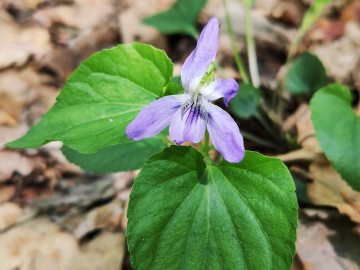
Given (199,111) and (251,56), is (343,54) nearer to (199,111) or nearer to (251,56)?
(251,56)

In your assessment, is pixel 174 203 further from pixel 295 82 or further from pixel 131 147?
pixel 295 82

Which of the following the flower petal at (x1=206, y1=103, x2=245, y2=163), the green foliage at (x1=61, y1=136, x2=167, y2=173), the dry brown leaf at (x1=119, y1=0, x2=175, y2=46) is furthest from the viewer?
the dry brown leaf at (x1=119, y1=0, x2=175, y2=46)

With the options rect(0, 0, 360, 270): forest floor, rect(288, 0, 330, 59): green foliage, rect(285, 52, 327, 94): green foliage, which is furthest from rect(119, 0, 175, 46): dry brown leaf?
rect(285, 52, 327, 94): green foliage

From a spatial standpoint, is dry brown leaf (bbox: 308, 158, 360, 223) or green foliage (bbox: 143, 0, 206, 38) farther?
green foliage (bbox: 143, 0, 206, 38)

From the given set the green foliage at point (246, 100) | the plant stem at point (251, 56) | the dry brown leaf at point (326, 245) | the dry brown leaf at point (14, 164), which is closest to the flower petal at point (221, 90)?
the dry brown leaf at point (326, 245)

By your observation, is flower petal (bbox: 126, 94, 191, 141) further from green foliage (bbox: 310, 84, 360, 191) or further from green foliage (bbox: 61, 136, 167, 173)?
green foliage (bbox: 310, 84, 360, 191)

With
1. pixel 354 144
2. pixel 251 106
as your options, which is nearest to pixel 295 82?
pixel 251 106
